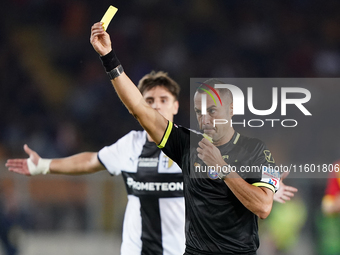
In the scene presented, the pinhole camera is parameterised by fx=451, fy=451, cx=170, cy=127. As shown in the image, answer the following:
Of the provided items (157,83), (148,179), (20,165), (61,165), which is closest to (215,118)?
(148,179)

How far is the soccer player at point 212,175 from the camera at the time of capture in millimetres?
2533

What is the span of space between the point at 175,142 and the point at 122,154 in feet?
4.18

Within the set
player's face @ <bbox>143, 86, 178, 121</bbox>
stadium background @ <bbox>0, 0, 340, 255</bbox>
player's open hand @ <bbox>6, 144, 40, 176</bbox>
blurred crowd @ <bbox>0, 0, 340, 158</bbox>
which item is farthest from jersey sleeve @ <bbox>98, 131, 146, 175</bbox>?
blurred crowd @ <bbox>0, 0, 340, 158</bbox>

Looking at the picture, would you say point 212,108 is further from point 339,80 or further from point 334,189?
point 339,80

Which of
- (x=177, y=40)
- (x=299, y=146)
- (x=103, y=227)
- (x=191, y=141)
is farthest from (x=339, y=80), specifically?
(x=191, y=141)

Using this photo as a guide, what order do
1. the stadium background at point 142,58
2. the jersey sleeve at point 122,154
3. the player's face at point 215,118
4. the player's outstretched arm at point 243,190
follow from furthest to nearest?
1. the stadium background at point 142,58
2. the jersey sleeve at point 122,154
3. the player's face at point 215,118
4. the player's outstretched arm at point 243,190

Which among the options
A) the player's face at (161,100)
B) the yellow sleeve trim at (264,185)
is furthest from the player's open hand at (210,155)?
the player's face at (161,100)

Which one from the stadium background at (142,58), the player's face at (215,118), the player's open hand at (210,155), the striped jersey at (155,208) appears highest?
the stadium background at (142,58)

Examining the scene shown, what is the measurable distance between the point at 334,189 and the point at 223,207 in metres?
2.79

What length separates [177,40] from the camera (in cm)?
1012

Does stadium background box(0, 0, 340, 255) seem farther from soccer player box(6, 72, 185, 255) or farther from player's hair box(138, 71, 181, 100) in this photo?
soccer player box(6, 72, 185, 255)

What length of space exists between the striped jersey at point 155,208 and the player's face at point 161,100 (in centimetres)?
37

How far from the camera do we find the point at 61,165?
162 inches

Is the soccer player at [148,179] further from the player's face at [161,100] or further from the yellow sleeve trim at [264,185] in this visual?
the yellow sleeve trim at [264,185]
